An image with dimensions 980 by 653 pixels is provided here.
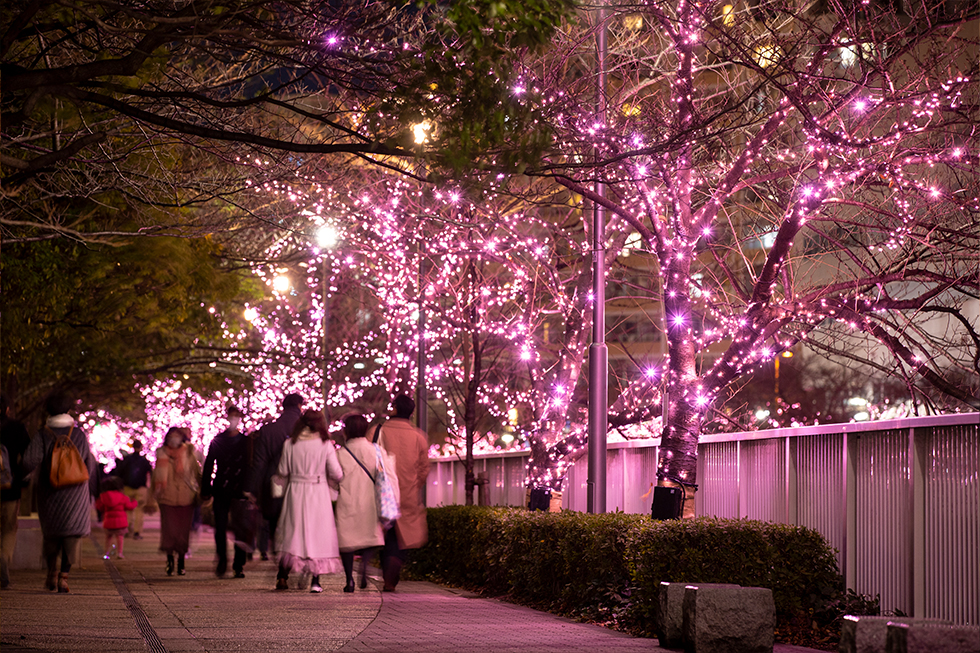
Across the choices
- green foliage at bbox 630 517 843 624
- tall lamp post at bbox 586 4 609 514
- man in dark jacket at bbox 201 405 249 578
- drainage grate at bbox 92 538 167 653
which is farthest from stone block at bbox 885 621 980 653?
man in dark jacket at bbox 201 405 249 578

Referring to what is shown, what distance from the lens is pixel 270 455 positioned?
12.4 metres

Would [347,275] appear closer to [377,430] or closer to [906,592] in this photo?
[377,430]

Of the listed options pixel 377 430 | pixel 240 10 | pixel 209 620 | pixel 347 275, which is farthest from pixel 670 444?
pixel 347 275

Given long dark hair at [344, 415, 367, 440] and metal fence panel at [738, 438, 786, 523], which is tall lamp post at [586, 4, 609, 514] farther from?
long dark hair at [344, 415, 367, 440]

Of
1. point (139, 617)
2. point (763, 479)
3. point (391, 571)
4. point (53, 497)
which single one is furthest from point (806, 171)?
point (53, 497)

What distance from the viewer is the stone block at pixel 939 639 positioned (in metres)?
5.55

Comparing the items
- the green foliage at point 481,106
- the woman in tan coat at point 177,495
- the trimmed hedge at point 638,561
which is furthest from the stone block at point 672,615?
the woman in tan coat at point 177,495

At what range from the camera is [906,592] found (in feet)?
29.3

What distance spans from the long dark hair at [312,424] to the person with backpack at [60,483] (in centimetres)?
219

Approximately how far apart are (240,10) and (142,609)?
226 inches

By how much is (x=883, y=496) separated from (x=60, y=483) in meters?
7.79

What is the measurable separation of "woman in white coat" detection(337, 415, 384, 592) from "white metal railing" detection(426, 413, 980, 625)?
146 inches

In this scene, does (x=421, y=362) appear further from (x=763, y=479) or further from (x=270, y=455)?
(x=763, y=479)

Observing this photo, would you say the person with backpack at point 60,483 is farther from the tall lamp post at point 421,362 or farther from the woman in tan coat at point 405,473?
the tall lamp post at point 421,362
